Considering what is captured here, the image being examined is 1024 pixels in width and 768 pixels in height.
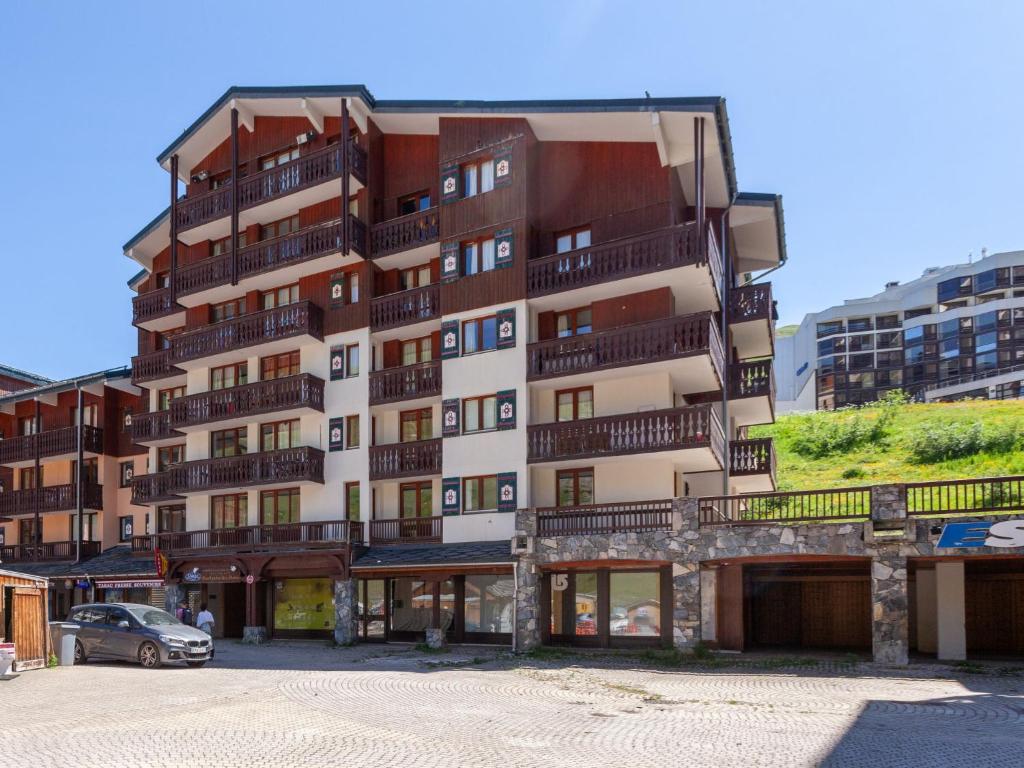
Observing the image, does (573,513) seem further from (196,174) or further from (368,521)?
(196,174)

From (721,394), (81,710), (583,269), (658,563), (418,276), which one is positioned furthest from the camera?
Answer: (418,276)

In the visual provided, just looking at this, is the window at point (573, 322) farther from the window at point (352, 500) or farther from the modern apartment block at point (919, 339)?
the modern apartment block at point (919, 339)

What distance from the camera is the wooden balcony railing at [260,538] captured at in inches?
1300

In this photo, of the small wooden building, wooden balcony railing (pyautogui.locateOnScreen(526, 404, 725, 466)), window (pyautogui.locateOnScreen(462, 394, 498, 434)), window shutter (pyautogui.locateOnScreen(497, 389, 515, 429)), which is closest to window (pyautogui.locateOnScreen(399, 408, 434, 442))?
window (pyautogui.locateOnScreen(462, 394, 498, 434))

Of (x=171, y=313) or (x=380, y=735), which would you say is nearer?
(x=380, y=735)

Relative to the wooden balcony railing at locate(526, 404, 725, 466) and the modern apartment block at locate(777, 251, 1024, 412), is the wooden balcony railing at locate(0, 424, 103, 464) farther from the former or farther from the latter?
the modern apartment block at locate(777, 251, 1024, 412)

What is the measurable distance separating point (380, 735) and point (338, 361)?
21995mm

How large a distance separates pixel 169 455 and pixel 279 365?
8375 mm

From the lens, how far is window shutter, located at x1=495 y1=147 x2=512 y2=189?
30844 millimetres

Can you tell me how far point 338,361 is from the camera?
1364 inches

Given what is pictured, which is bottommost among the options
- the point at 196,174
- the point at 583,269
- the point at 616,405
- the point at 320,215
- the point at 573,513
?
the point at 573,513

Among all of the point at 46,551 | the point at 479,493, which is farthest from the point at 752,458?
the point at 46,551

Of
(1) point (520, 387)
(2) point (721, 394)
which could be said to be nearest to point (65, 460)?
(1) point (520, 387)

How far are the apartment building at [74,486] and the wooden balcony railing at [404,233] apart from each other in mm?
16483
